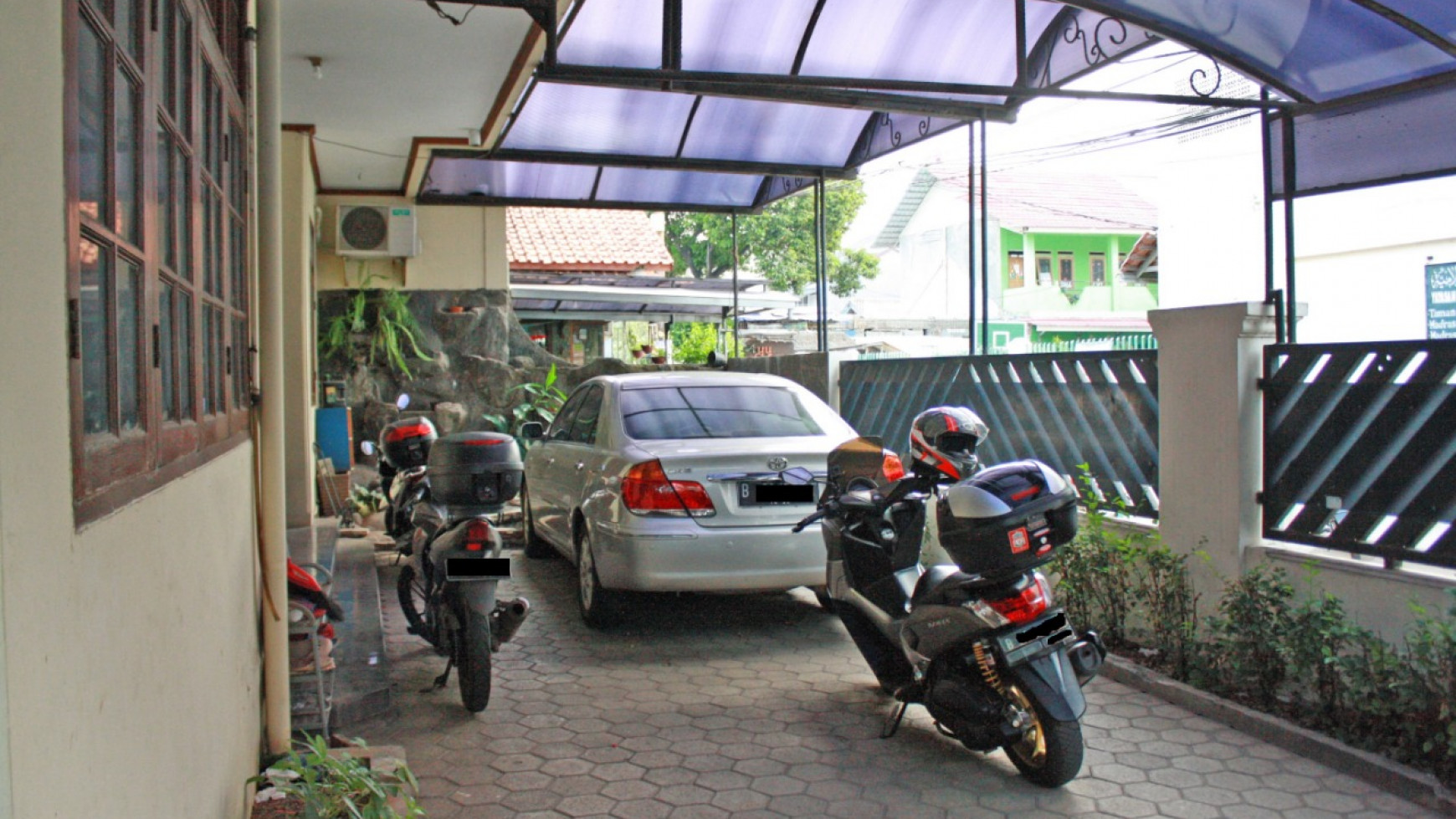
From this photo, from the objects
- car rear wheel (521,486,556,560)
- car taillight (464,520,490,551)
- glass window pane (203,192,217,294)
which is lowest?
car rear wheel (521,486,556,560)

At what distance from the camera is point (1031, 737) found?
13.6 ft

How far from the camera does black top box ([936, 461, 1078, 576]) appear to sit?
408cm

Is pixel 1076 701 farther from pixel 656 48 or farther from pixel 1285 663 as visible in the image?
pixel 656 48

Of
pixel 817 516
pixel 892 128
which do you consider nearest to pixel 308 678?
pixel 817 516

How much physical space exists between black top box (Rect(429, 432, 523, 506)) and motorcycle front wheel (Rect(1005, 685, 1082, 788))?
2.61 meters

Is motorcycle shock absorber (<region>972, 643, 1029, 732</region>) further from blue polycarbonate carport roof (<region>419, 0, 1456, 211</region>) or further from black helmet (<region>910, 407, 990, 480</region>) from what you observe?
blue polycarbonate carport roof (<region>419, 0, 1456, 211</region>)

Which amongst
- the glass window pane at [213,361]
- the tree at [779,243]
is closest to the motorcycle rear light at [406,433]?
the glass window pane at [213,361]

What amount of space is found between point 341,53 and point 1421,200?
1255cm

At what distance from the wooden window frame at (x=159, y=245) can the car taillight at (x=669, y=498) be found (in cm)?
246

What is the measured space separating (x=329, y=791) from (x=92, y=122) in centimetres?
203

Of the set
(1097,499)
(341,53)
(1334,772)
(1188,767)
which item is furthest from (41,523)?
(341,53)

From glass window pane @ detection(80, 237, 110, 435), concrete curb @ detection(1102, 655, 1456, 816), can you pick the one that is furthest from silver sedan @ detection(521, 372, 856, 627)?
glass window pane @ detection(80, 237, 110, 435)

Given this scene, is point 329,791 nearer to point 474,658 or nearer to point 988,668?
point 474,658

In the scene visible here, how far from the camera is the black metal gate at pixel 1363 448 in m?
4.63
